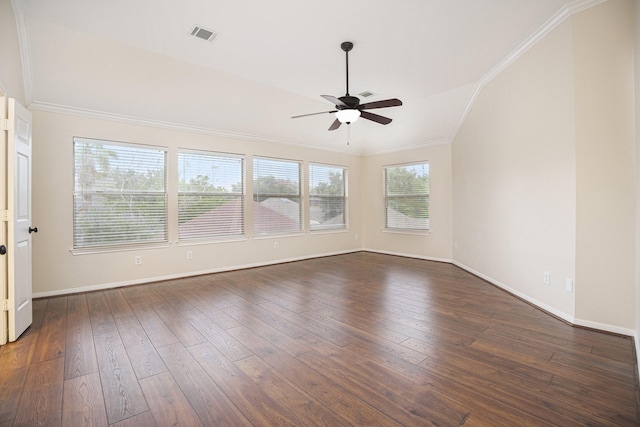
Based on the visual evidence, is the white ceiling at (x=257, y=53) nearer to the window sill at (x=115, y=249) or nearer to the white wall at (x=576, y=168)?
the white wall at (x=576, y=168)

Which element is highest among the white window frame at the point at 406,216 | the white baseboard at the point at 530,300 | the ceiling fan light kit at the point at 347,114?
the ceiling fan light kit at the point at 347,114

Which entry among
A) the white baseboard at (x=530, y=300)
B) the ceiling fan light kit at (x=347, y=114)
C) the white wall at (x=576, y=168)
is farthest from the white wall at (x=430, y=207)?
the ceiling fan light kit at (x=347, y=114)

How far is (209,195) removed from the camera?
17.7ft

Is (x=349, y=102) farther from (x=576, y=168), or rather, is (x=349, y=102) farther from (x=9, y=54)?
(x=9, y=54)

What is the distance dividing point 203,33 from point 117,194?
110 inches

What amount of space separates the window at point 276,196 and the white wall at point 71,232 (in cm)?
30

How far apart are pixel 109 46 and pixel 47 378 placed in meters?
3.31

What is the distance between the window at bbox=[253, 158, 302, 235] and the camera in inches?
237

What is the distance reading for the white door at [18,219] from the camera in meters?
2.65

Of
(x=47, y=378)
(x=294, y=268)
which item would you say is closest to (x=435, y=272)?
(x=294, y=268)

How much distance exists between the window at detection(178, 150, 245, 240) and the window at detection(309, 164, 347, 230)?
1785 mm

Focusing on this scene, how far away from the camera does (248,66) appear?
3797 millimetres

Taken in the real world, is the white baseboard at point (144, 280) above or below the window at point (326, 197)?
below

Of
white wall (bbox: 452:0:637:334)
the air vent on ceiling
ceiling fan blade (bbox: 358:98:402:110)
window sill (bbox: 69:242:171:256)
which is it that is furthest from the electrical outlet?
window sill (bbox: 69:242:171:256)
